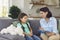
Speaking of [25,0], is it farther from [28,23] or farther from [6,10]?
[28,23]

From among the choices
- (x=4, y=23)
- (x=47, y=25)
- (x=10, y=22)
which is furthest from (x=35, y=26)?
(x=4, y=23)

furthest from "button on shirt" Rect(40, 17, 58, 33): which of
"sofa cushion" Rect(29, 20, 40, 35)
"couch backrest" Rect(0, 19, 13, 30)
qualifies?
"couch backrest" Rect(0, 19, 13, 30)

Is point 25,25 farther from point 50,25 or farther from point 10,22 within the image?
point 50,25

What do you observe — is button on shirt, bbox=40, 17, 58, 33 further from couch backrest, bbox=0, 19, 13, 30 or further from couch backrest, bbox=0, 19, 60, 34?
couch backrest, bbox=0, 19, 13, 30

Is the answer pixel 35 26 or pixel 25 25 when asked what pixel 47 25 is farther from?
pixel 25 25

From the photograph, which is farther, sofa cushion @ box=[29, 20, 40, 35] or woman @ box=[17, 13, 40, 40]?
sofa cushion @ box=[29, 20, 40, 35]

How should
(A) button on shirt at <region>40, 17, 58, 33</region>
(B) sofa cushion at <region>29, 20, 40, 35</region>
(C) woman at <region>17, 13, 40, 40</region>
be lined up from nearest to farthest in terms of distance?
(C) woman at <region>17, 13, 40, 40</region>
(A) button on shirt at <region>40, 17, 58, 33</region>
(B) sofa cushion at <region>29, 20, 40, 35</region>

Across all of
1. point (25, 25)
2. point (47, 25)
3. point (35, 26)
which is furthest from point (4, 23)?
point (47, 25)

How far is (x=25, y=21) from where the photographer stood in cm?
363

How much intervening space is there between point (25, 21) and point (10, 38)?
128cm

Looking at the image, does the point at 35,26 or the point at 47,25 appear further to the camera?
the point at 35,26

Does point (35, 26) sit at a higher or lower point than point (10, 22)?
lower

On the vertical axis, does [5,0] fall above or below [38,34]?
above

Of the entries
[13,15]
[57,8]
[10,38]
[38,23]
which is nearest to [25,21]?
[38,23]
